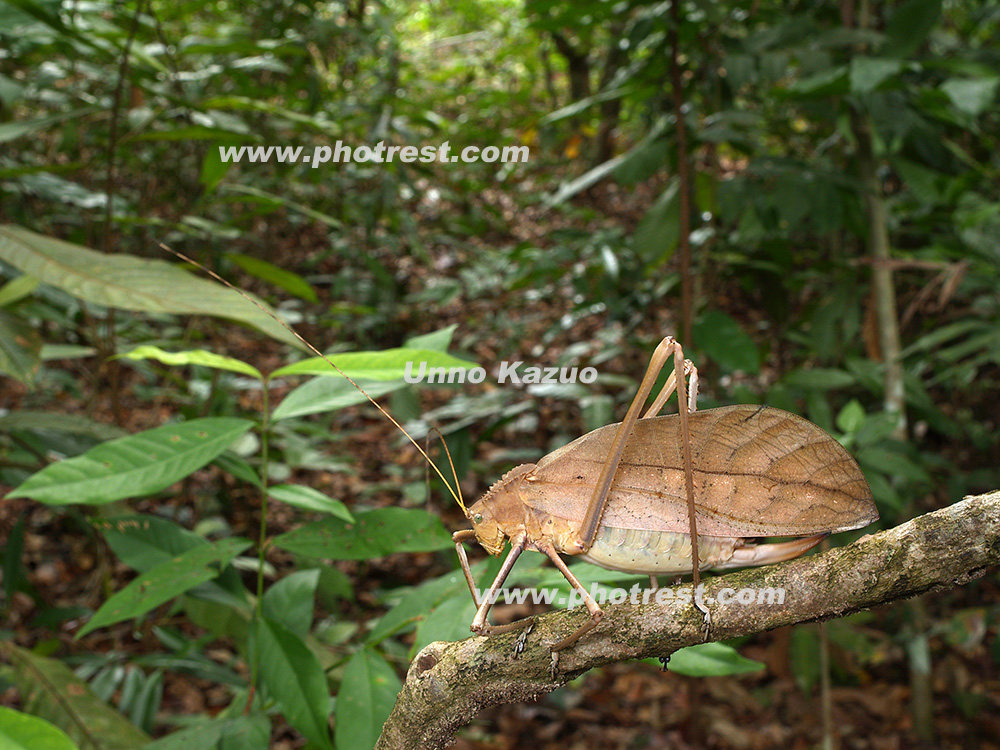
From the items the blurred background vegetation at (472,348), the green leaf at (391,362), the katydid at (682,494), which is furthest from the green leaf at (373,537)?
the katydid at (682,494)

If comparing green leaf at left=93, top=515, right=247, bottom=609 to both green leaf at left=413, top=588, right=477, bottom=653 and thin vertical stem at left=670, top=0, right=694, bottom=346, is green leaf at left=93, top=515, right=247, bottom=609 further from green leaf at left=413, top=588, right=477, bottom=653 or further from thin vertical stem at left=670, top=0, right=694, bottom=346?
thin vertical stem at left=670, top=0, right=694, bottom=346

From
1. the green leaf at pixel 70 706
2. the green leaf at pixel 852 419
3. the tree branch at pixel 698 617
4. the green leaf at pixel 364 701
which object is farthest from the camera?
the green leaf at pixel 852 419

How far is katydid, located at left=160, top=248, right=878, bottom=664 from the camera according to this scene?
65 centimetres

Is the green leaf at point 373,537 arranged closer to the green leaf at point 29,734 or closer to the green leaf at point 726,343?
the green leaf at point 29,734

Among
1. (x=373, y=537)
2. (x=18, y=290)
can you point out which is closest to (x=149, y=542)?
(x=373, y=537)

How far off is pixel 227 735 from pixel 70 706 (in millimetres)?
732

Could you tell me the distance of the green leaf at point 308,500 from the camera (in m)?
1.05

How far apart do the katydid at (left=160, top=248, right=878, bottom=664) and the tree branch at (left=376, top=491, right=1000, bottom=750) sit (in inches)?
1.0

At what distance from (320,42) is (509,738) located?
12.5ft

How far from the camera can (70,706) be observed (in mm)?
1526

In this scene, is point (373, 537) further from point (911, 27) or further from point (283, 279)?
point (911, 27)

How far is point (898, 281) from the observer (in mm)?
3078

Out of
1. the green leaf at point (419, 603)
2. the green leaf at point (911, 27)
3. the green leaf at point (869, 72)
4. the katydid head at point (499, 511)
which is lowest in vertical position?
the green leaf at point (419, 603)

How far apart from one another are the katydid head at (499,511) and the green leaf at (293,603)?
0.68m
